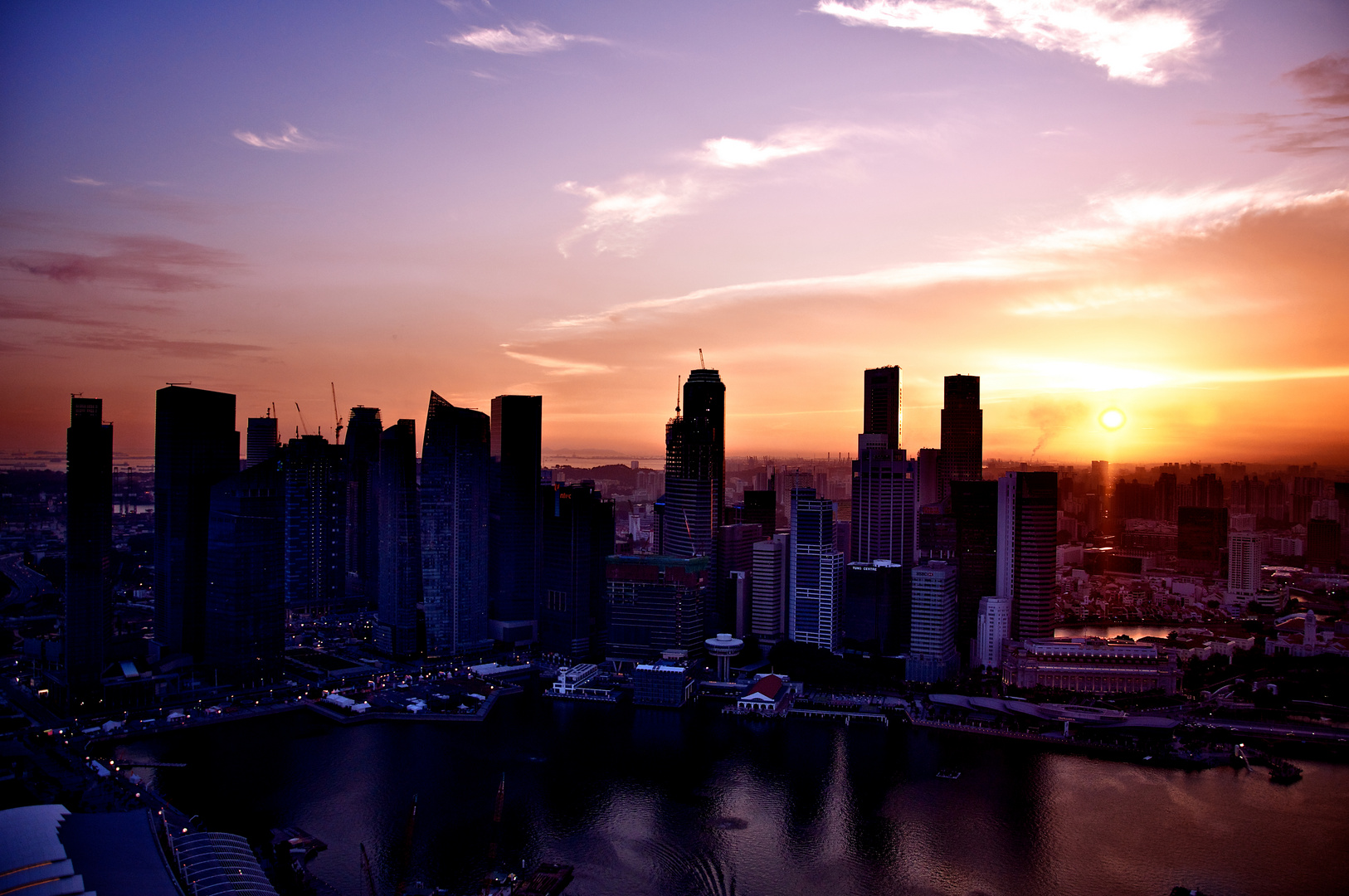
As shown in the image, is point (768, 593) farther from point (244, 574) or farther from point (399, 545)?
point (244, 574)

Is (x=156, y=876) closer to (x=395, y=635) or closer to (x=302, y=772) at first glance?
(x=302, y=772)

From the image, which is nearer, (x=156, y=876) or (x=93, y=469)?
(x=156, y=876)

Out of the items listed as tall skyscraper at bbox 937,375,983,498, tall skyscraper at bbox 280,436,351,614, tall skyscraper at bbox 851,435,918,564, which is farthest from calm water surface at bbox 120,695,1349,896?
tall skyscraper at bbox 937,375,983,498

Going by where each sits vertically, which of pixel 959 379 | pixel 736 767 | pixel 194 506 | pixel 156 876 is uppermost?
pixel 959 379

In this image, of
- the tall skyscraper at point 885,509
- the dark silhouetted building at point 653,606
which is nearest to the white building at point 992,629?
the tall skyscraper at point 885,509

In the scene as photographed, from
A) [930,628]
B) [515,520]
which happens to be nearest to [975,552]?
[930,628]

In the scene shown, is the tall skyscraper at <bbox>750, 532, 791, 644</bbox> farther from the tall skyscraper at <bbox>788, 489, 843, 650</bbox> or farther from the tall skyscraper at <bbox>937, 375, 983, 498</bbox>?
the tall skyscraper at <bbox>937, 375, 983, 498</bbox>

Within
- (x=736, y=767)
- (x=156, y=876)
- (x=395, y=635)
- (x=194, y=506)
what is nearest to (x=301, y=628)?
(x=395, y=635)
